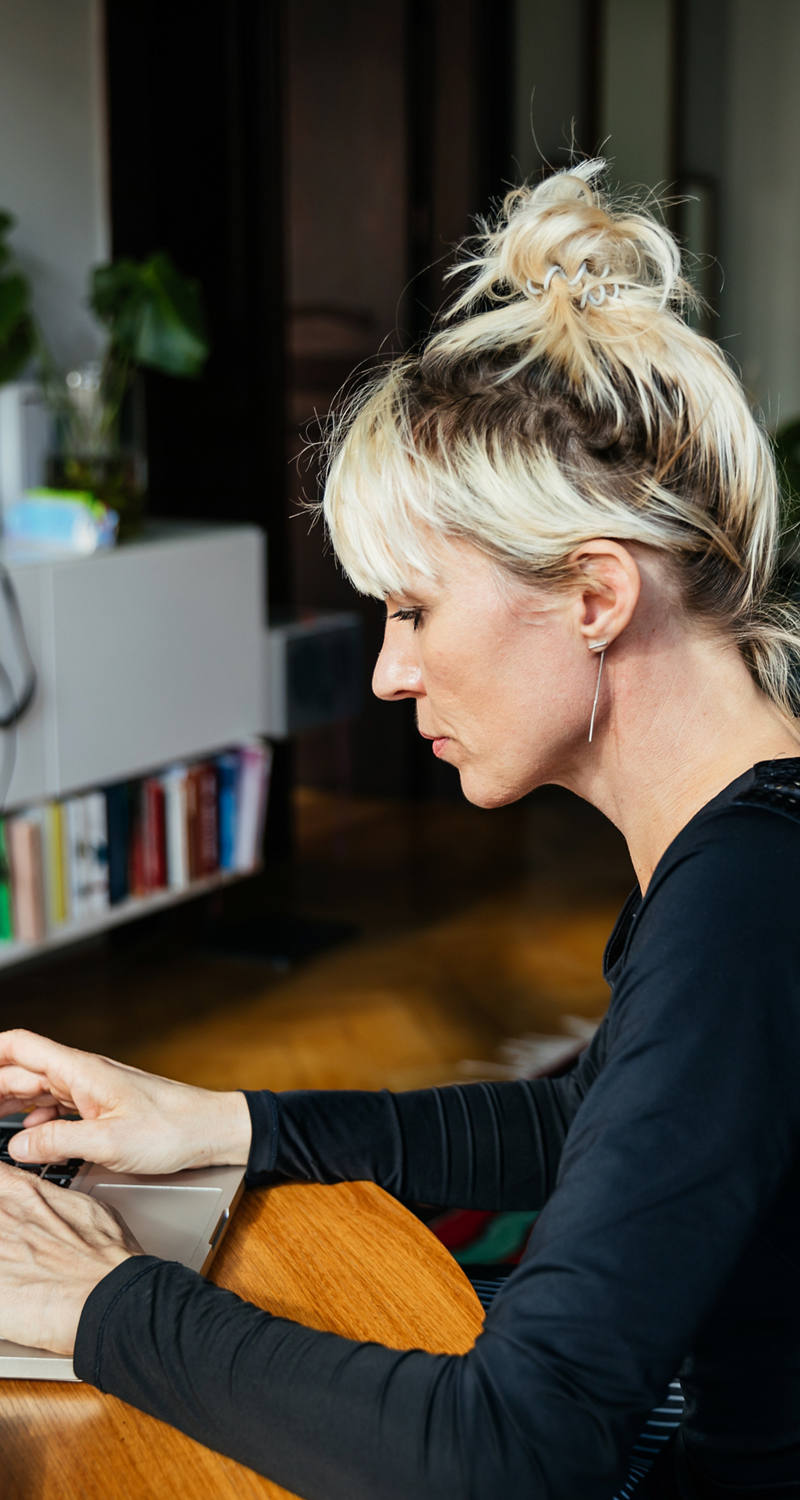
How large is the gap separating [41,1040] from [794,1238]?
499 mm

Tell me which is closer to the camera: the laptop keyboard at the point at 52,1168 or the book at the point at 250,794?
the laptop keyboard at the point at 52,1168

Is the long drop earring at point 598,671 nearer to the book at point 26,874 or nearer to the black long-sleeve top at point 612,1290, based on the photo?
the black long-sleeve top at point 612,1290

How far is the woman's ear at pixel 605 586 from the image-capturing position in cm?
92

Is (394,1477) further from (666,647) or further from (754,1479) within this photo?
(666,647)

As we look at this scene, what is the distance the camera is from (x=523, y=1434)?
0.75 metres

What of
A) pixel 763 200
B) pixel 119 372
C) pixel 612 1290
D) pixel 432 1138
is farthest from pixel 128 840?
pixel 763 200

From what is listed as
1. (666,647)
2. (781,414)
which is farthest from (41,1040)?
(781,414)

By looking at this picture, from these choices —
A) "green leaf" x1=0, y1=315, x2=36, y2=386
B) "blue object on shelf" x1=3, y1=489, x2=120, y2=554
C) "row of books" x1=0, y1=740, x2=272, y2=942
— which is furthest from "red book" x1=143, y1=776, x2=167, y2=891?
"green leaf" x1=0, y1=315, x2=36, y2=386

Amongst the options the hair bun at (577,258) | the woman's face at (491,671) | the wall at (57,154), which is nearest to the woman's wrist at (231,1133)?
the woman's face at (491,671)

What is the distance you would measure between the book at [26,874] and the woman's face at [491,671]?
1.90 meters

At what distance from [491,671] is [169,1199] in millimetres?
397

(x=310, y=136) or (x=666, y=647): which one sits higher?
(x=310, y=136)

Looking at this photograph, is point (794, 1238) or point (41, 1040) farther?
point (41, 1040)

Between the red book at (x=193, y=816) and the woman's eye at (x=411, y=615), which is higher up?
the woman's eye at (x=411, y=615)
